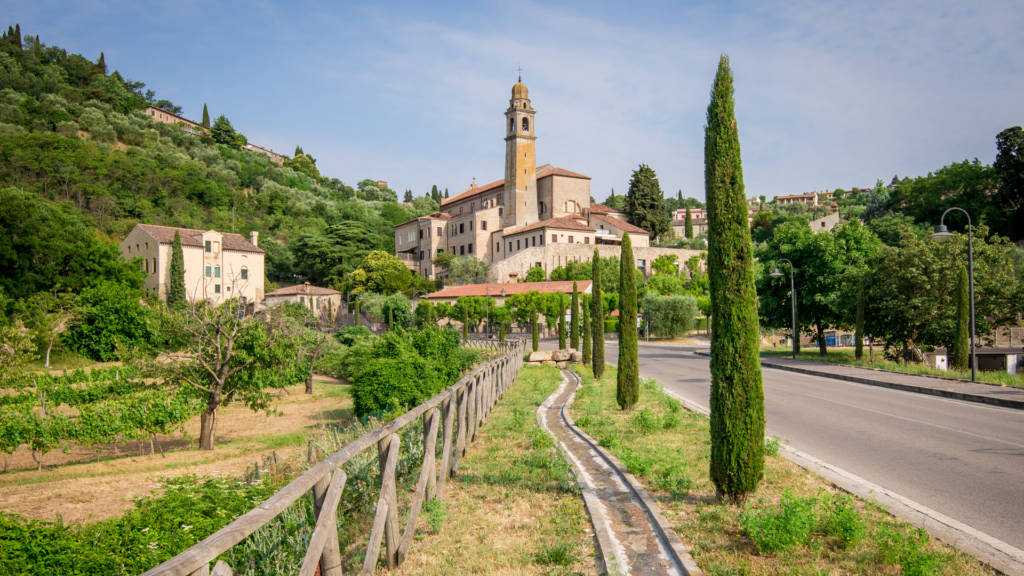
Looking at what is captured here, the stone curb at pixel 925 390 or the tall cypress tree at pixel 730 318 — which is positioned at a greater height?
the tall cypress tree at pixel 730 318

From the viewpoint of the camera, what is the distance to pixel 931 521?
6387 mm

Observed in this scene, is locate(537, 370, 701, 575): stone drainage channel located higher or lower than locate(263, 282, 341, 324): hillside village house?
lower

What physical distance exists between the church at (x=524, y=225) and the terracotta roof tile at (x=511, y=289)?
25.2 ft

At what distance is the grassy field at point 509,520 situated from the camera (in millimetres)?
5363

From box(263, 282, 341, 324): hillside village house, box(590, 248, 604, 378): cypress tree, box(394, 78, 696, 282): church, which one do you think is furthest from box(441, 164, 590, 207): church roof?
box(590, 248, 604, 378): cypress tree

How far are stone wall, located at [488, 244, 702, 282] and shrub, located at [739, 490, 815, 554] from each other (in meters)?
74.4

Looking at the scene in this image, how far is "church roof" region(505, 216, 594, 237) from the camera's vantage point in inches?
3214

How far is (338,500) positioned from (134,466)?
621 inches

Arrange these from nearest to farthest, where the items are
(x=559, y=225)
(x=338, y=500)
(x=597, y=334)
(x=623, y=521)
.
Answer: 1. (x=338, y=500)
2. (x=623, y=521)
3. (x=597, y=334)
4. (x=559, y=225)

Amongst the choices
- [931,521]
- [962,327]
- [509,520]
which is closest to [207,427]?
[509,520]

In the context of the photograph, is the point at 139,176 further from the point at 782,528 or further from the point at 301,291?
the point at 782,528

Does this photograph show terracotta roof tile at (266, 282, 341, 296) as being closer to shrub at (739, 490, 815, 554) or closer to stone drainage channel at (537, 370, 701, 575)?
stone drainage channel at (537, 370, 701, 575)

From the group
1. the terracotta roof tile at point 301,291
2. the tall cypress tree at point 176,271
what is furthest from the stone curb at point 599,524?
the terracotta roof tile at point 301,291

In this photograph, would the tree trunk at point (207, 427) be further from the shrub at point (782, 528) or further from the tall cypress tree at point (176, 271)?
the tall cypress tree at point (176, 271)
